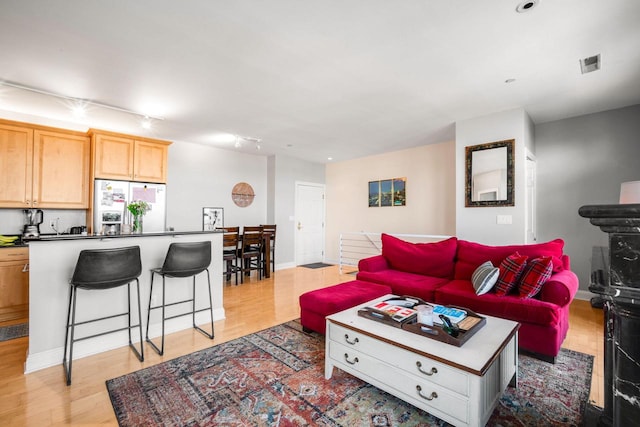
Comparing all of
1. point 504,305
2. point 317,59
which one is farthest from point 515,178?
point 317,59

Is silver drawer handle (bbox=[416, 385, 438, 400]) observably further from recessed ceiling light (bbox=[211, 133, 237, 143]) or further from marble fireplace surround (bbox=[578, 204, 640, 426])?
recessed ceiling light (bbox=[211, 133, 237, 143])

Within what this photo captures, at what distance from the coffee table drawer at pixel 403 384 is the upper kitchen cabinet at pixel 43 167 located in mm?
4434

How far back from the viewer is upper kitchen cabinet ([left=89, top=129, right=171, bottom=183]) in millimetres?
4109

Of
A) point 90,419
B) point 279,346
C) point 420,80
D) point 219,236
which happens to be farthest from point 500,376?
point 219,236

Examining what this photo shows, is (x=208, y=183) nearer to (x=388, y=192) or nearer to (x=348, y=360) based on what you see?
(x=388, y=192)

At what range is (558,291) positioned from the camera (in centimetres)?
243

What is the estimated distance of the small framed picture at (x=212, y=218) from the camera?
5.72 meters

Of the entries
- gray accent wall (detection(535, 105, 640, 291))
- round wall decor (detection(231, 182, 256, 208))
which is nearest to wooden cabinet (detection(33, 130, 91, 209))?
round wall decor (detection(231, 182, 256, 208))

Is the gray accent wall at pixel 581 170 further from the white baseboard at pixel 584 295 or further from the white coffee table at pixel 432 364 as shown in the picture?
the white coffee table at pixel 432 364

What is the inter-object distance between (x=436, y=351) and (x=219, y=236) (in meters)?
2.64

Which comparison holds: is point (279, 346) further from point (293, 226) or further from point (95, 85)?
point (293, 226)

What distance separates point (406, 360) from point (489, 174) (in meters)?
3.20

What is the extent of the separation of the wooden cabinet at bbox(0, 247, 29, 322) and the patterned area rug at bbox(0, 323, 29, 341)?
213 millimetres

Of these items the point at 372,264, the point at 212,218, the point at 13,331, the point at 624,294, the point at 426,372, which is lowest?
the point at 13,331
